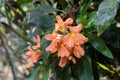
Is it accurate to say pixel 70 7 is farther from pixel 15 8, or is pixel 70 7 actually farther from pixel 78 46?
pixel 15 8

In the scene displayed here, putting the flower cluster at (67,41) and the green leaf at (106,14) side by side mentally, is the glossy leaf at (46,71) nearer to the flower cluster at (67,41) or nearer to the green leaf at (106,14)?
the flower cluster at (67,41)

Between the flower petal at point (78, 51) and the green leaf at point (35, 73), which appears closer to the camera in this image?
the flower petal at point (78, 51)

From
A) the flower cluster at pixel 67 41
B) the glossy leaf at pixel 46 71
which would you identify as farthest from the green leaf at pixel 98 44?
the glossy leaf at pixel 46 71

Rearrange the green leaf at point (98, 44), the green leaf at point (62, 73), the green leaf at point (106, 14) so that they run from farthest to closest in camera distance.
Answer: the green leaf at point (62, 73), the green leaf at point (98, 44), the green leaf at point (106, 14)

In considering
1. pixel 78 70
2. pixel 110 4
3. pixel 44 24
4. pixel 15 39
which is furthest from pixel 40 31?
pixel 15 39

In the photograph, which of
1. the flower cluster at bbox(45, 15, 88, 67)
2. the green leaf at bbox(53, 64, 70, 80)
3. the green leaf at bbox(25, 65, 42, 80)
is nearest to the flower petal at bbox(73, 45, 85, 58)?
the flower cluster at bbox(45, 15, 88, 67)

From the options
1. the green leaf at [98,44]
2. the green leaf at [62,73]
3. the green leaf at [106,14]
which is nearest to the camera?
the green leaf at [106,14]

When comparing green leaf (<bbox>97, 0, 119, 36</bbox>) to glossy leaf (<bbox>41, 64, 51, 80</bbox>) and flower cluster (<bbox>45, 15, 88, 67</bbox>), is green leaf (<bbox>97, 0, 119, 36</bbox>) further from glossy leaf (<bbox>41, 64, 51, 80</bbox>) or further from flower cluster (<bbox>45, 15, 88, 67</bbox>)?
glossy leaf (<bbox>41, 64, 51, 80</bbox>)
